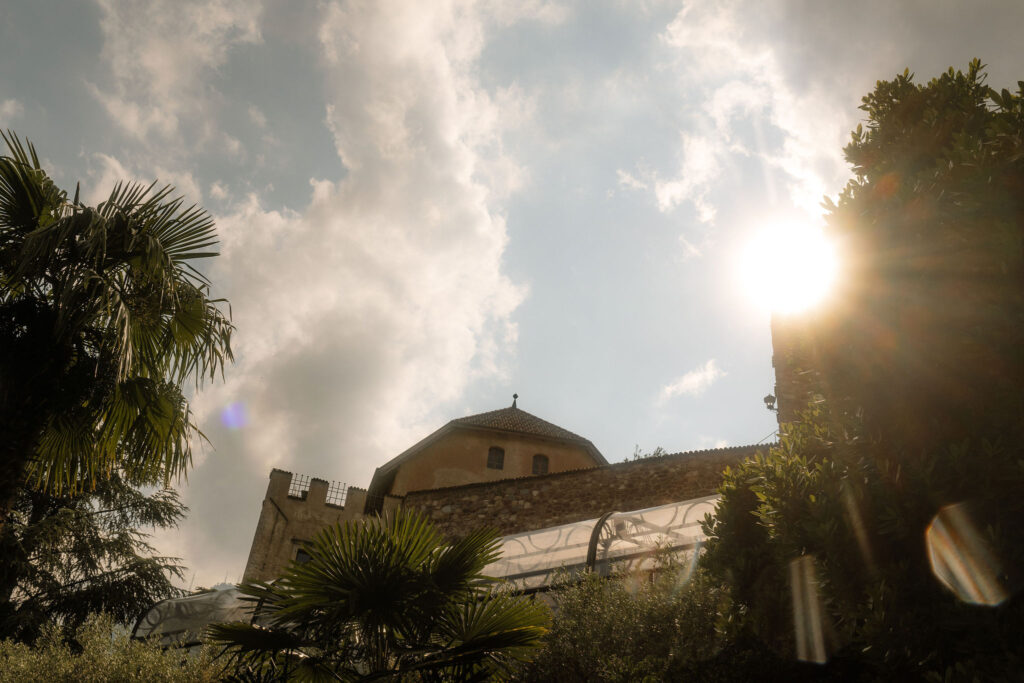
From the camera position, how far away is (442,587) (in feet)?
16.2

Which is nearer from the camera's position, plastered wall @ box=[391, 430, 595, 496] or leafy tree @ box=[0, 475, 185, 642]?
leafy tree @ box=[0, 475, 185, 642]

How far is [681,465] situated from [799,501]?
1197cm

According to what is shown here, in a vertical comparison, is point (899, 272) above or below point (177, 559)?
above

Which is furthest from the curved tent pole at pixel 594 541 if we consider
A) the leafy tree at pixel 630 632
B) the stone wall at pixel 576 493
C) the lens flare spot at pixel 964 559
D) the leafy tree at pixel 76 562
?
the leafy tree at pixel 76 562

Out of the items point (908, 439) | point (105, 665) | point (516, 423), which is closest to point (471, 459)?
point (516, 423)

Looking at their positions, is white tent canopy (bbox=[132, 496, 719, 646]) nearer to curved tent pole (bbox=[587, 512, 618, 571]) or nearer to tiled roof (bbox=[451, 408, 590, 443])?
curved tent pole (bbox=[587, 512, 618, 571])

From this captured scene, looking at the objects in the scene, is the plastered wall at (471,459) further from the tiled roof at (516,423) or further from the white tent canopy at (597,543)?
the white tent canopy at (597,543)

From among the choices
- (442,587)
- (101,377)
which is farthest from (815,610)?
(101,377)

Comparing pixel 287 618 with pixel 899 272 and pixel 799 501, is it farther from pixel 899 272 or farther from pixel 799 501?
pixel 899 272

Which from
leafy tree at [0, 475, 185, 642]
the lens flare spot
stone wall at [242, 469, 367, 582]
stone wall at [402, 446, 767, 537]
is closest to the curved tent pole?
stone wall at [402, 446, 767, 537]

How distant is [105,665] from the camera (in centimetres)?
812

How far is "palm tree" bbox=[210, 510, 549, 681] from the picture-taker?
4586 mm

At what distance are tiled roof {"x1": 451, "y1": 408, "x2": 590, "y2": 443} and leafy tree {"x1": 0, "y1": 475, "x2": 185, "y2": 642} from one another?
10.4 metres

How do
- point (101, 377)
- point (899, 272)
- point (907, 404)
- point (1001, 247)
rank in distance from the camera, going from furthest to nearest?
1. point (101, 377)
2. point (899, 272)
3. point (907, 404)
4. point (1001, 247)
